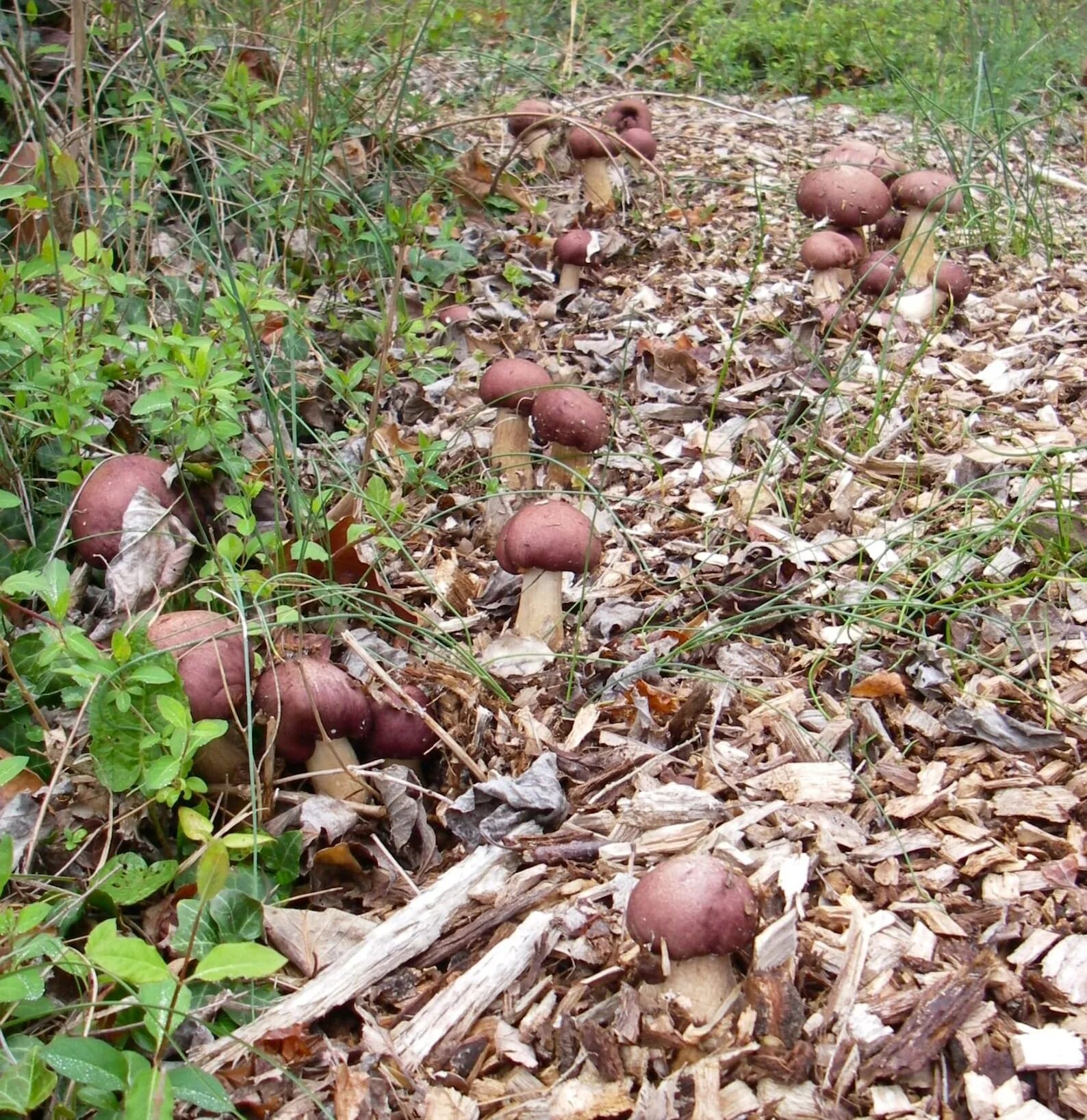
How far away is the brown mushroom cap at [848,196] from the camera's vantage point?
5266mm

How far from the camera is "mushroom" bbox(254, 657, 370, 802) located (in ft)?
9.01

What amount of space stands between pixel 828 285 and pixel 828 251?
0.21m

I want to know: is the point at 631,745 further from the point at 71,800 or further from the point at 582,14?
the point at 582,14

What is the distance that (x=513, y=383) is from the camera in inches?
163

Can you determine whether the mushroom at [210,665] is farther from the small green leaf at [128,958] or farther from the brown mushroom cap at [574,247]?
the brown mushroom cap at [574,247]

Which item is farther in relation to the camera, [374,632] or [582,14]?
[582,14]

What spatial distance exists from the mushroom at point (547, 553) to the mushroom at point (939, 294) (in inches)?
101

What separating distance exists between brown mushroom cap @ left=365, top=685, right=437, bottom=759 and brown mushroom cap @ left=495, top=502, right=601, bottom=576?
572 millimetres

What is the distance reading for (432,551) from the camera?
4.12 meters

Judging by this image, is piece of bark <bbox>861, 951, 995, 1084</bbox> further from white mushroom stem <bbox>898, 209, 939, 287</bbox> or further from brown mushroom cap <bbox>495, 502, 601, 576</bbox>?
white mushroom stem <bbox>898, 209, 939, 287</bbox>

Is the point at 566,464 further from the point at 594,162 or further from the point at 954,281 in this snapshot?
the point at 594,162

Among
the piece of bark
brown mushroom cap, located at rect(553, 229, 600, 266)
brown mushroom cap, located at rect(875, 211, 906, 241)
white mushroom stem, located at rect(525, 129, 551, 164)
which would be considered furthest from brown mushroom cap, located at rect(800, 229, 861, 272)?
the piece of bark

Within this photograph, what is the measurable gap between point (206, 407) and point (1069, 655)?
2.75 meters

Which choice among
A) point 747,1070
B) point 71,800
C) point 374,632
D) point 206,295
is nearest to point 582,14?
point 206,295
